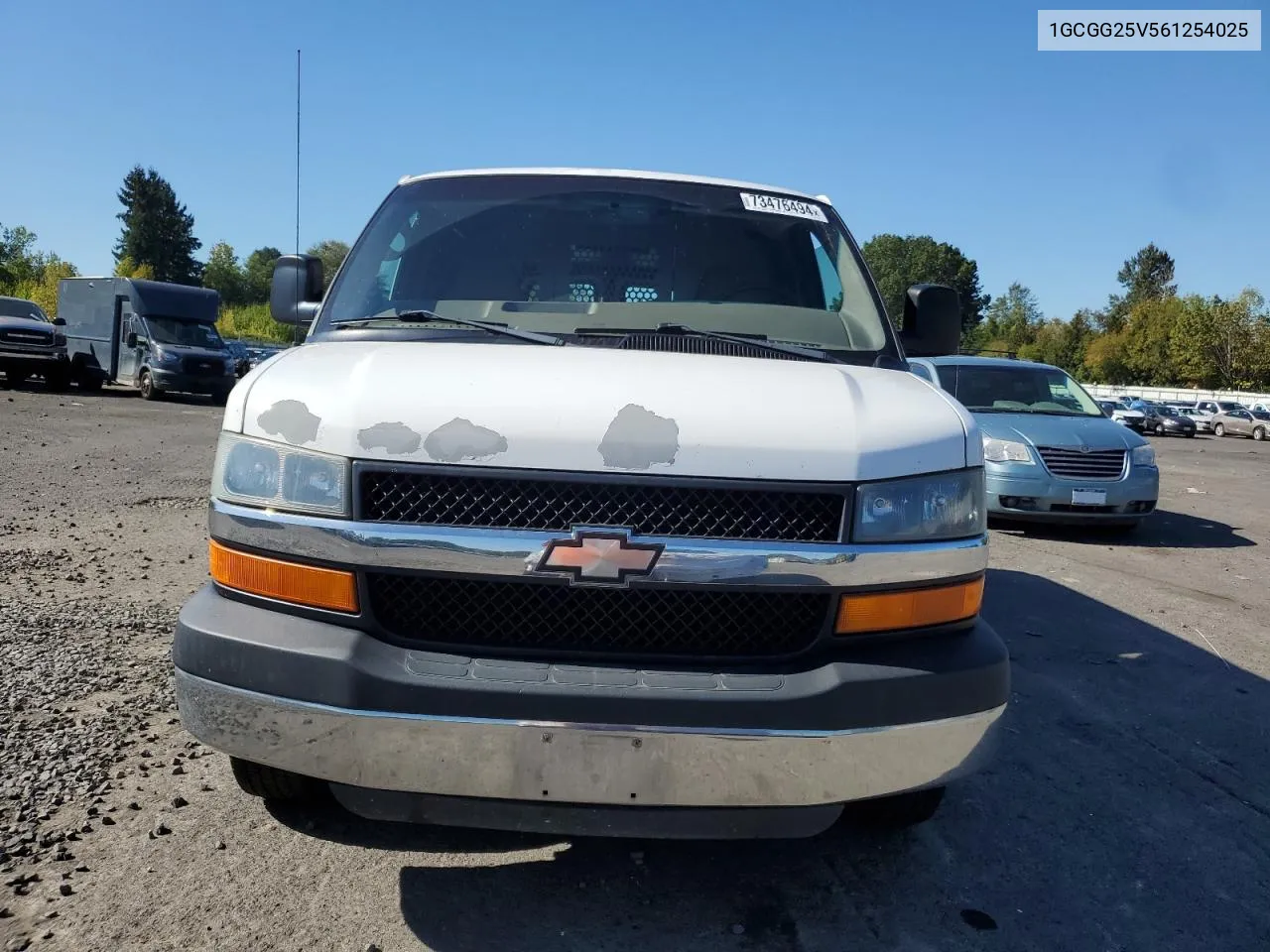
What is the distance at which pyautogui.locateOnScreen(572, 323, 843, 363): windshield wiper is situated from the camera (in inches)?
124

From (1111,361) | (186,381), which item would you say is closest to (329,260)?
(186,381)

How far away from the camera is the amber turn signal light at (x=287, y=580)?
2.34 m

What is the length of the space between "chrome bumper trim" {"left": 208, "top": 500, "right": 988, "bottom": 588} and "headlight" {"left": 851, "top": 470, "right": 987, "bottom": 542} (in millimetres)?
47

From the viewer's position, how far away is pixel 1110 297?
13612cm

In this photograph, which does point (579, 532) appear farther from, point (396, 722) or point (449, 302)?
point (449, 302)

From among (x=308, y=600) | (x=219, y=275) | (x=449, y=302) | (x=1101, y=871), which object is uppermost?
(x=219, y=275)

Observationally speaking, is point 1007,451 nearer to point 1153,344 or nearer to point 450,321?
point 450,321

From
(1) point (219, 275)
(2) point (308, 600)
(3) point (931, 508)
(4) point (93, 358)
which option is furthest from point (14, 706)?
(1) point (219, 275)

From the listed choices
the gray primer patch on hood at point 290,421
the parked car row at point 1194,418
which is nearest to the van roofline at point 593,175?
the gray primer patch on hood at point 290,421

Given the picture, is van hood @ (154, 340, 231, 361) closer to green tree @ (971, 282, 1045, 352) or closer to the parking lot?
the parking lot

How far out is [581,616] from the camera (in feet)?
7.75

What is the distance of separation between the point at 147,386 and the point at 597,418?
24.9 meters

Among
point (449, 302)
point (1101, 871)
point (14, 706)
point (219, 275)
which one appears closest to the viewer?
point (1101, 871)

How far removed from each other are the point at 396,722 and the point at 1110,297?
151046mm
